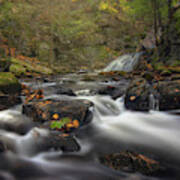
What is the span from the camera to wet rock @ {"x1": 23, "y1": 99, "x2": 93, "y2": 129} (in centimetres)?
275

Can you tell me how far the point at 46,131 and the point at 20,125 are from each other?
535 millimetres

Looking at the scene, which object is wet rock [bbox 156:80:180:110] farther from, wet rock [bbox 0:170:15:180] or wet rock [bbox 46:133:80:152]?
wet rock [bbox 0:170:15:180]

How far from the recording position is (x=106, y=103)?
4.30 meters

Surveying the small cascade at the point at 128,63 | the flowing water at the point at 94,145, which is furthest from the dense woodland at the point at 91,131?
the small cascade at the point at 128,63

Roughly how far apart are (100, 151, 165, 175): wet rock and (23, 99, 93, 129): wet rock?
1012 millimetres

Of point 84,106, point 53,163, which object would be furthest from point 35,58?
point 53,163

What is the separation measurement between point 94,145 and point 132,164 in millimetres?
789

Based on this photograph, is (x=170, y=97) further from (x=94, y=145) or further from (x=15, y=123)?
(x=15, y=123)

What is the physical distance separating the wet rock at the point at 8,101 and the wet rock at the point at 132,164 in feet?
8.77

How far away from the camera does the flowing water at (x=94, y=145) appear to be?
1.75 metres

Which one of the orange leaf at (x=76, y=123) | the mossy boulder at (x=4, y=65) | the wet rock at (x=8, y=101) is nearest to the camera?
the orange leaf at (x=76, y=123)

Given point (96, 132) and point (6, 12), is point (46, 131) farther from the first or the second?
point (6, 12)

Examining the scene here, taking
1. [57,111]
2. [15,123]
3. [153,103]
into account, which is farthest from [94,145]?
[153,103]

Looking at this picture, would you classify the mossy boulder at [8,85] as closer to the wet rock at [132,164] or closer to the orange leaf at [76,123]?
the orange leaf at [76,123]
